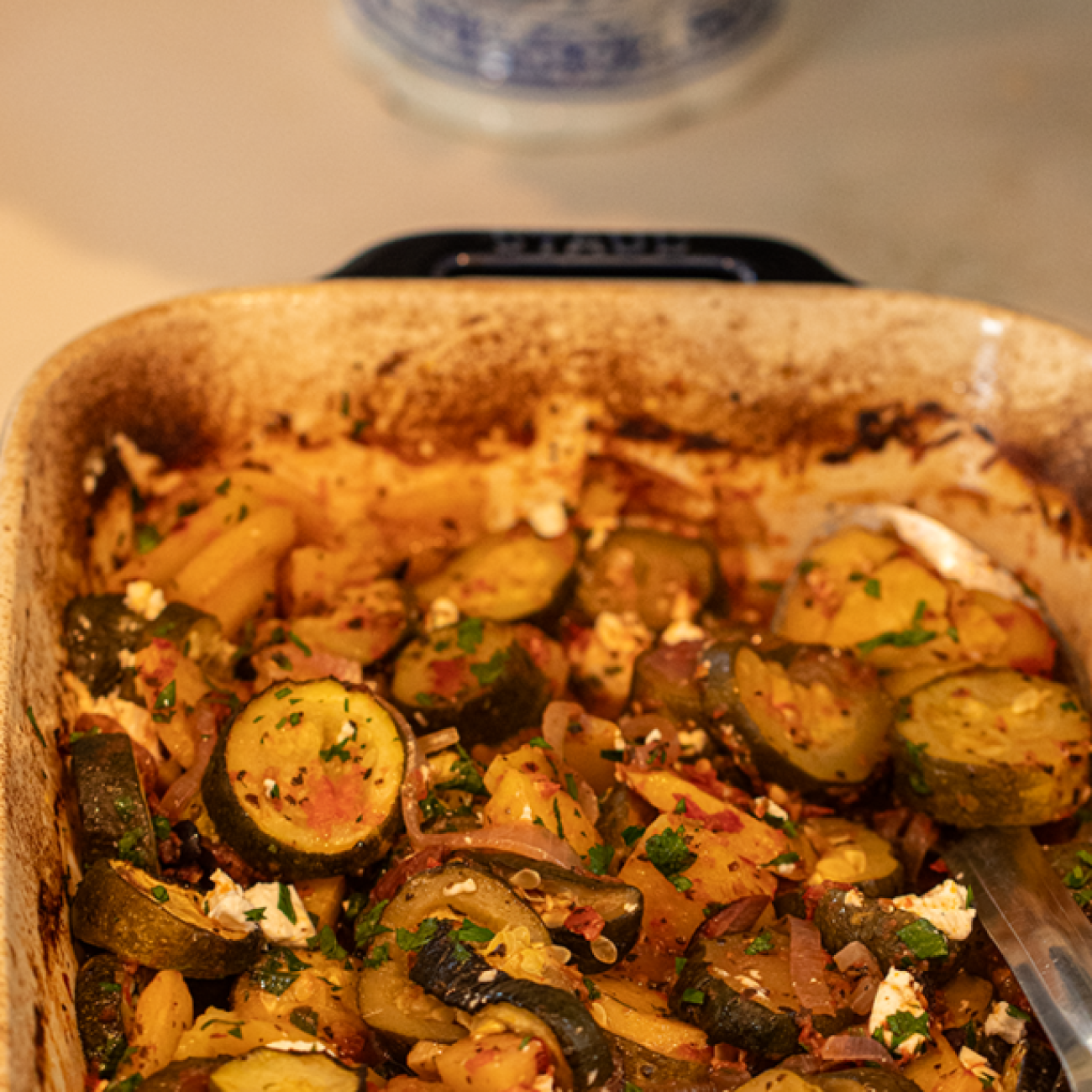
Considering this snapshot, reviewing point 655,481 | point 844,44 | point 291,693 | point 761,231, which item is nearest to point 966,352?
point 655,481

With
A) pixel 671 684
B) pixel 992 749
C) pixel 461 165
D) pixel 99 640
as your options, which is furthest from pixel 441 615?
pixel 461 165

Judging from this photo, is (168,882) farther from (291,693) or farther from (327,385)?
(327,385)

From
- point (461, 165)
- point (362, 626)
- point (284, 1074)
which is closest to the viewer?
point (284, 1074)

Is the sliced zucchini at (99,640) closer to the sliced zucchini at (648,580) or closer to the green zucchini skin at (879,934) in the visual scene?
the sliced zucchini at (648,580)

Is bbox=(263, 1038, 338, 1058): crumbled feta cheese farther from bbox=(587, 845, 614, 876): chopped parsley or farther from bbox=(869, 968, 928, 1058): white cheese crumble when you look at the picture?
bbox=(869, 968, 928, 1058): white cheese crumble

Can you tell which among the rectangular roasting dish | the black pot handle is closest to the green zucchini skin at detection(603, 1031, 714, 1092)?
the rectangular roasting dish

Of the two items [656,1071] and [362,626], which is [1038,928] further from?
[362,626]
